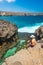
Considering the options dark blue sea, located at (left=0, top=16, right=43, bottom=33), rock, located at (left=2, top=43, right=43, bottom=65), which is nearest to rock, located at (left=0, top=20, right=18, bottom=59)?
rock, located at (left=2, top=43, right=43, bottom=65)

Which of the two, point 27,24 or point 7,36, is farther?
point 27,24

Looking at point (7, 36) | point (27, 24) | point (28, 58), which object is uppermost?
point (7, 36)

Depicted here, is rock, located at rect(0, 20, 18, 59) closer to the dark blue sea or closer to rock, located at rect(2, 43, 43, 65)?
rock, located at rect(2, 43, 43, 65)

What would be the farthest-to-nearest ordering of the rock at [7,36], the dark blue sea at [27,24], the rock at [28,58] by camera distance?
1. the dark blue sea at [27,24]
2. the rock at [7,36]
3. the rock at [28,58]

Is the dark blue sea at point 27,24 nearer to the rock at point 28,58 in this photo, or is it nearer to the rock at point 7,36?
the rock at point 7,36

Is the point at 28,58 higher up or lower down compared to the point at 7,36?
lower down

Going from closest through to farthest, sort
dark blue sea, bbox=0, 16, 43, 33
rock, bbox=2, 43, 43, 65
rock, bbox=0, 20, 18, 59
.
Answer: rock, bbox=2, 43, 43, 65
rock, bbox=0, 20, 18, 59
dark blue sea, bbox=0, 16, 43, 33

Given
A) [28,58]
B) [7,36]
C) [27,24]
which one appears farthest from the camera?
[27,24]

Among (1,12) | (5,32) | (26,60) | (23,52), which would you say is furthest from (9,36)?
(1,12)

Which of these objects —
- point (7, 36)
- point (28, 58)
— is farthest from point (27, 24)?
point (28, 58)

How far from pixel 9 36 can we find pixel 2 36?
1336 mm

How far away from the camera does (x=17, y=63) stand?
522 inches

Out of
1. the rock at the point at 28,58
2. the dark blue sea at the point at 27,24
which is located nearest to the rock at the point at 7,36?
the rock at the point at 28,58

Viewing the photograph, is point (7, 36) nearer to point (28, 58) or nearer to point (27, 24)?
point (28, 58)
